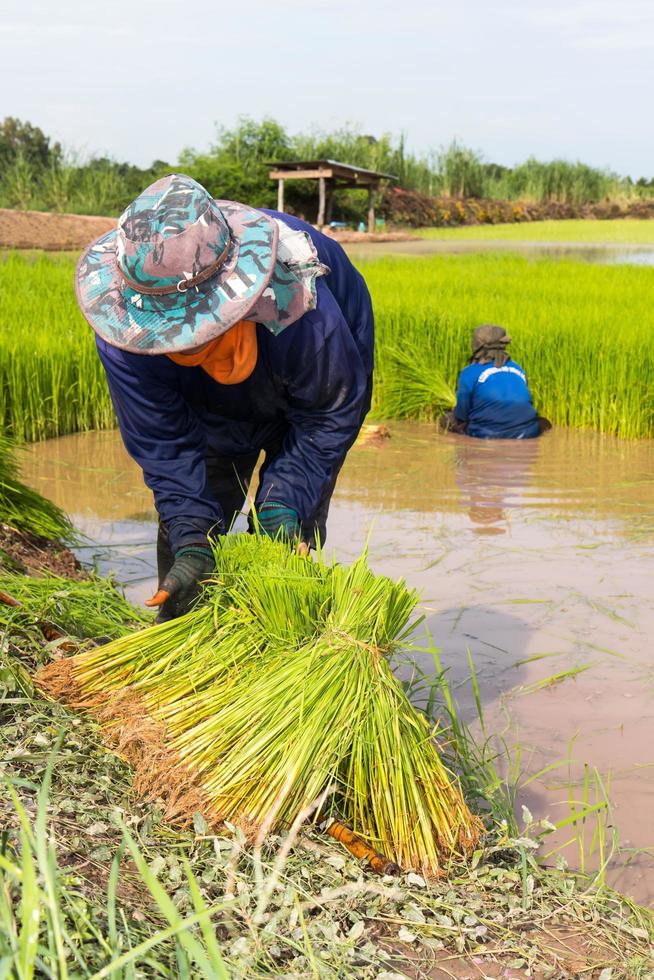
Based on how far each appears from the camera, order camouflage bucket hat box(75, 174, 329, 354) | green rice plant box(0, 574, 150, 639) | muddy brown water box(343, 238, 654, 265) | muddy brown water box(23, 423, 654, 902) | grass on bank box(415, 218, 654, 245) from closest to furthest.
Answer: camouflage bucket hat box(75, 174, 329, 354)
green rice plant box(0, 574, 150, 639)
muddy brown water box(23, 423, 654, 902)
muddy brown water box(343, 238, 654, 265)
grass on bank box(415, 218, 654, 245)

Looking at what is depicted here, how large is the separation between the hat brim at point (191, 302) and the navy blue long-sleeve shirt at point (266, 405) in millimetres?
232

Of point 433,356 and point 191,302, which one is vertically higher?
point 191,302

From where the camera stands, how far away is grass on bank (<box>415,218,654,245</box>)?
85.8 feet

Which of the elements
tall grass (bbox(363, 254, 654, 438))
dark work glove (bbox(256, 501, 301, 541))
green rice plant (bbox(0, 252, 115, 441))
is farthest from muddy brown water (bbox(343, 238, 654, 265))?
dark work glove (bbox(256, 501, 301, 541))

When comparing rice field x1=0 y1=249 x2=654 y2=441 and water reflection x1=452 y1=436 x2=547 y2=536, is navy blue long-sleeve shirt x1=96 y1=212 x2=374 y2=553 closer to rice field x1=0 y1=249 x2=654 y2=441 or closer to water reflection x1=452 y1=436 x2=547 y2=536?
water reflection x1=452 y1=436 x2=547 y2=536

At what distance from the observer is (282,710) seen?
205 cm

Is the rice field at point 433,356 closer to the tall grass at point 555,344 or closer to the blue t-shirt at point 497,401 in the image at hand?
the tall grass at point 555,344

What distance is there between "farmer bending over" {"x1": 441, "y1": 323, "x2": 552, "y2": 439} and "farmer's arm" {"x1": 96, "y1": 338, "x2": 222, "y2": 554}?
4.73m

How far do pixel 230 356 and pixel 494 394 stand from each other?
15.9ft

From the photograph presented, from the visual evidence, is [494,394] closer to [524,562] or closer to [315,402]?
[524,562]

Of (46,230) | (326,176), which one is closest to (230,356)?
(46,230)

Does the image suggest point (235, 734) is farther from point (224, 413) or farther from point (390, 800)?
point (224, 413)

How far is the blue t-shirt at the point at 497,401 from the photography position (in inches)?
280

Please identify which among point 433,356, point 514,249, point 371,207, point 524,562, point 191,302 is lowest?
point 524,562
